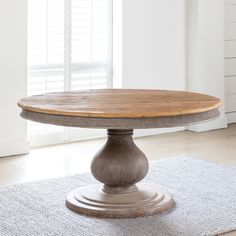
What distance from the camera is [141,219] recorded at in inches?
127

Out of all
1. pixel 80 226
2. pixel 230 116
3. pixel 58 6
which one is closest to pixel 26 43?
pixel 58 6

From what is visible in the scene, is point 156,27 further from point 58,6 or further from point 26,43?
point 26,43

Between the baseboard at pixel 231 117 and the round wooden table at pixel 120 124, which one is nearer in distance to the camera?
the round wooden table at pixel 120 124

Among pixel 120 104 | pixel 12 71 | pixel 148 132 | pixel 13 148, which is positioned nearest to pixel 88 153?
pixel 13 148

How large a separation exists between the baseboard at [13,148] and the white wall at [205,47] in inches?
69.1

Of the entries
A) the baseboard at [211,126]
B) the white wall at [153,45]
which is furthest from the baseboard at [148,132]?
the baseboard at [211,126]

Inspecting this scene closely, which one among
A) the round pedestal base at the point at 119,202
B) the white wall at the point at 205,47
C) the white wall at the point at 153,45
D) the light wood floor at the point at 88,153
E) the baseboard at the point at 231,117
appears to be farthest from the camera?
the baseboard at the point at 231,117

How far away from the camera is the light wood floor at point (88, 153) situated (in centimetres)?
428

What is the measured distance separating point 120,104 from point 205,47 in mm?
2811

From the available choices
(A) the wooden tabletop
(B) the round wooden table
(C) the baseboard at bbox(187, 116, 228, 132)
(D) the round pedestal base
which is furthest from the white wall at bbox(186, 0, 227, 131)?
(D) the round pedestal base

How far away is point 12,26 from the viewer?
470 centimetres

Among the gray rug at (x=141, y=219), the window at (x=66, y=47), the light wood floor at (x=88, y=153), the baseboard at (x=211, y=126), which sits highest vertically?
the window at (x=66, y=47)

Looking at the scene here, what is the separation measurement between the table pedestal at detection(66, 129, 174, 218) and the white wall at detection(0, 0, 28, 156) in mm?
1433

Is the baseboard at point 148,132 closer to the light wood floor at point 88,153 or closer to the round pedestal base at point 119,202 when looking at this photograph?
the light wood floor at point 88,153
